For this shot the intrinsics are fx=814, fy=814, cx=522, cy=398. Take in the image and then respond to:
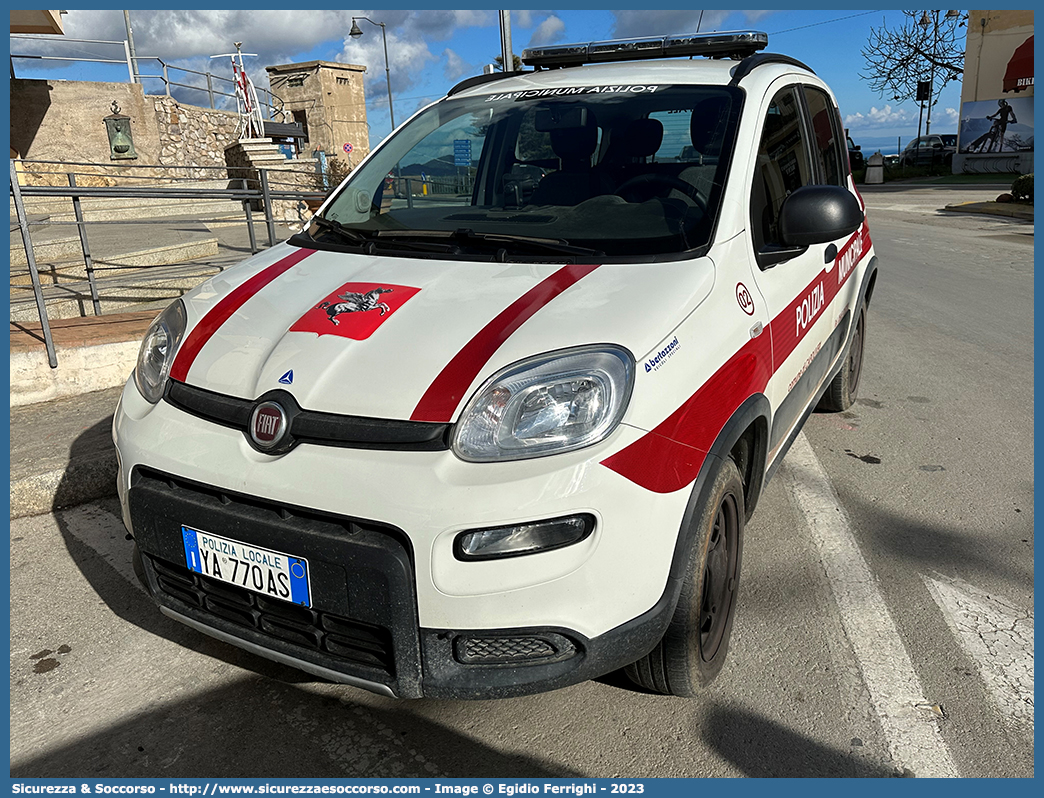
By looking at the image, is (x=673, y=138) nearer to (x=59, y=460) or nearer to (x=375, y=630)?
(x=375, y=630)

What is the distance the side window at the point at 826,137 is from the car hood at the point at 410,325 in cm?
180

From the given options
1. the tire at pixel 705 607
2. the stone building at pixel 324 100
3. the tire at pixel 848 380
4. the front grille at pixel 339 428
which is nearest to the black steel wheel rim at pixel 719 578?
the tire at pixel 705 607

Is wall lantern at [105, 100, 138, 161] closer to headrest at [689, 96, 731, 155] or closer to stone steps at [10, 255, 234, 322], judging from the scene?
stone steps at [10, 255, 234, 322]

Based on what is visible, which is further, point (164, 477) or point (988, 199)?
point (988, 199)

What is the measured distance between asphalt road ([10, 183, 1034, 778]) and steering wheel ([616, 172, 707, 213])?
1.49 metres

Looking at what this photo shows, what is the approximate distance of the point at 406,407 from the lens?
2.01m

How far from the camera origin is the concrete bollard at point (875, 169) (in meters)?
33.2

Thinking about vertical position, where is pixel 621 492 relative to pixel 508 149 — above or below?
below

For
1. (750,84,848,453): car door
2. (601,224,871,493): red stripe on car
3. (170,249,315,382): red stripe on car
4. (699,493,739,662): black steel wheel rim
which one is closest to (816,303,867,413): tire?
(750,84,848,453): car door

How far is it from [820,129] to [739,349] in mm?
2068

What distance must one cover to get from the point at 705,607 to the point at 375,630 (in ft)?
3.30

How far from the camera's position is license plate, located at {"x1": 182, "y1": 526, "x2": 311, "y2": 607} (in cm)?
204

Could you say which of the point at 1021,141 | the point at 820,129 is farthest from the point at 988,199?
the point at 820,129

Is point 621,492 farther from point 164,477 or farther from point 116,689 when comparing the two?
point 116,689
